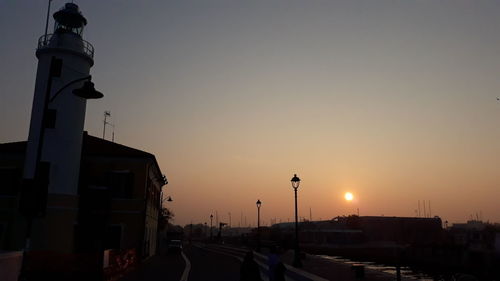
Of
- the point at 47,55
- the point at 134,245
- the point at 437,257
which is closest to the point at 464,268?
the point at 437,257

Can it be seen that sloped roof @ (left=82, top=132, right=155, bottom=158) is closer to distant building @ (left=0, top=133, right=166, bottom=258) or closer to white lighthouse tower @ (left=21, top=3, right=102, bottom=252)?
distant building @ (left=0, top=133, right=166, bottom=258)

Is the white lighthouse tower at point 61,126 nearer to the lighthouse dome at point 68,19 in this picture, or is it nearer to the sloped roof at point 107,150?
the lighthouse dome at point 68,19

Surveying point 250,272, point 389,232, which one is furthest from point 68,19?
point 389,232

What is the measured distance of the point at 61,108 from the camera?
28500mm

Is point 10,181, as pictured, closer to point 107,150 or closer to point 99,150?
point 99,150

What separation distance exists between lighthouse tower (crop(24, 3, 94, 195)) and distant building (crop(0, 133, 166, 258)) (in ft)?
8.80

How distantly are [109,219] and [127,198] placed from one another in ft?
6.54

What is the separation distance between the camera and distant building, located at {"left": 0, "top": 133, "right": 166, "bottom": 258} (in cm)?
2991

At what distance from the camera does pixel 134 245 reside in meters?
31.7

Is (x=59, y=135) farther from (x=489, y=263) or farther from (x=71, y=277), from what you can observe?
(x=489, y=263)


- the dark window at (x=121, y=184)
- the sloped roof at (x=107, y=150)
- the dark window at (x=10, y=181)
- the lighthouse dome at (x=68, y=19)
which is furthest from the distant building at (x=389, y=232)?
the lighthouse dome at (x=68, y=19)

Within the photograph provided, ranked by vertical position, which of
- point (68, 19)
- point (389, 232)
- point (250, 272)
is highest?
Result: point (68, 19)

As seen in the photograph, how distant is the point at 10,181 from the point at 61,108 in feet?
24.1

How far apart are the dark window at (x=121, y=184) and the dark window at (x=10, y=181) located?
6366mm
